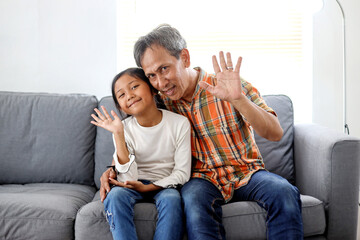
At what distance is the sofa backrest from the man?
0.35 m

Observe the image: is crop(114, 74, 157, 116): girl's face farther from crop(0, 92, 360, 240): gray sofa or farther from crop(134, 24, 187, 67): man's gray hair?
crop(0, 92, 360, 240): gray sofa

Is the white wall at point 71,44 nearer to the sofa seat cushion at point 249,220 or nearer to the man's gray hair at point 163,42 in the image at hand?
the man's gray hair at point 163,42

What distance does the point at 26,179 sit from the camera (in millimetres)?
2082

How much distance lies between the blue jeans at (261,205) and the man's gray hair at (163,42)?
612 mm

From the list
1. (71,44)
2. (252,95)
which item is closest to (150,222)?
(252,95)

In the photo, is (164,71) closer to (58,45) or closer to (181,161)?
(181,161)

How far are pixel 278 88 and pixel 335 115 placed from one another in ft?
1.49

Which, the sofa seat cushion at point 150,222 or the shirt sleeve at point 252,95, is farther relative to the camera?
the shirt sleeve at point 252,95

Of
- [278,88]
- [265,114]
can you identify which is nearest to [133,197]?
[265,114]

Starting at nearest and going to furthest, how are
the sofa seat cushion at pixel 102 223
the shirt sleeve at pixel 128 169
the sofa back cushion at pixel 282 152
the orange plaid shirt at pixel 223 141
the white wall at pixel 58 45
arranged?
the sofa seat cushion at pixel 102 223, the shirt sleeve at pixel 128 169, the orange plaid shirt at pixel 223 141, the sofa back cushion at pixel 282 152, the white wall at pixel 58 45

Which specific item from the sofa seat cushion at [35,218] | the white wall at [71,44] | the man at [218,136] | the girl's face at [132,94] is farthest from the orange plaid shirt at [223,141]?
the white wall at [71,44]

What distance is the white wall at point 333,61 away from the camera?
2.65 m

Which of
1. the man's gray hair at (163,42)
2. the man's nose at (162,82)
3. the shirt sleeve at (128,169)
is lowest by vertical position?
the shirt sleeve at (128,169)

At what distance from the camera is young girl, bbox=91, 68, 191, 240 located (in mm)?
1591
